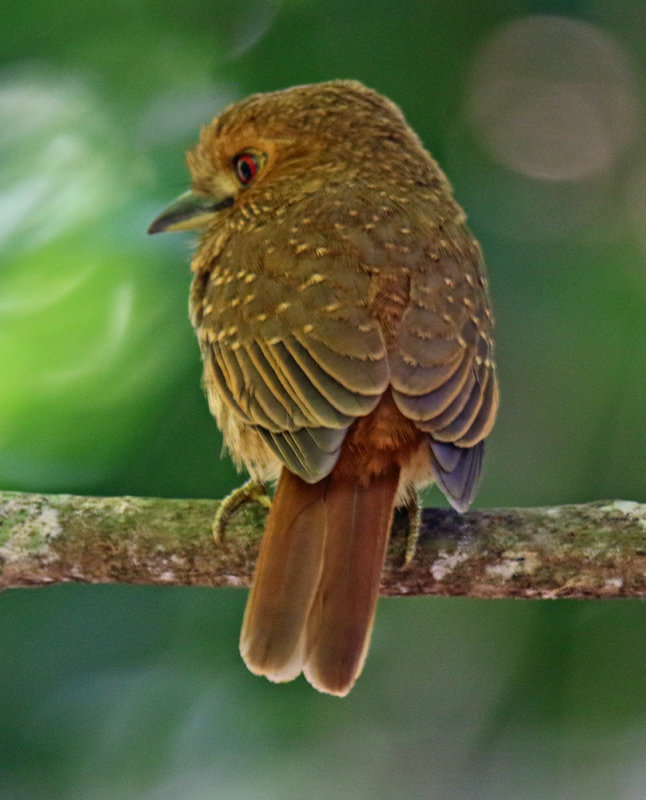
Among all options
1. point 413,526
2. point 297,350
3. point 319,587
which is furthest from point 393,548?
point 297,350

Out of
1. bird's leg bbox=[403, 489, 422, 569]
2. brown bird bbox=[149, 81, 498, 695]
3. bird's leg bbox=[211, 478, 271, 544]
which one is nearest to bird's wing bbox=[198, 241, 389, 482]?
brown bird bbox=[149, 81, 498, 695]

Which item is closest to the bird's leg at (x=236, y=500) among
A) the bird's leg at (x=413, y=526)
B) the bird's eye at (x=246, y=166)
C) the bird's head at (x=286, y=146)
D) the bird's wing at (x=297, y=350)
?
the bird's wing at (x=297, y=350)

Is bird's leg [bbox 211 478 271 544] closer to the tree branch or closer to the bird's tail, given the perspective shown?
the tree branch

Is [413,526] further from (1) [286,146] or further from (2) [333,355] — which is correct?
(1) [286,146]

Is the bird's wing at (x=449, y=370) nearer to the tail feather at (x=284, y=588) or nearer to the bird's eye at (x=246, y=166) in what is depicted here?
the tail feather at (x=284, y=588)

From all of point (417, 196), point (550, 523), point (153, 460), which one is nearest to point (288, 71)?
point (417, 196)
